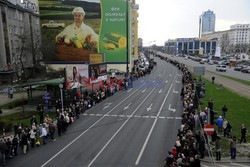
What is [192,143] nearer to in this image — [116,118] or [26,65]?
[116,118]

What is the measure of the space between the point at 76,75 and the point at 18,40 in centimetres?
3219

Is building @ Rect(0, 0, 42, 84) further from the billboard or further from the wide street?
the wide street

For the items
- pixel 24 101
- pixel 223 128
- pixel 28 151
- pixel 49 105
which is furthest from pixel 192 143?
pixel 24 101

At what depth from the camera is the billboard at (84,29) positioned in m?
68.1

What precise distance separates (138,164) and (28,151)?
24.5ft

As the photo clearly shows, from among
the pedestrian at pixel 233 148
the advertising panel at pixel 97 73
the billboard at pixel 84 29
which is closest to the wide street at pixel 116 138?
the pedestrian at pixel 233 148

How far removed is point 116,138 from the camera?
1906 centimetres

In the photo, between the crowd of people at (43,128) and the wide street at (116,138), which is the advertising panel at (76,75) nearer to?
the crowd of people at (43,128)

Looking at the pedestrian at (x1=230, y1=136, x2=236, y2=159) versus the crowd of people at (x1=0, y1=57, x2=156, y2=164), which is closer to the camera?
the pedestrian at (x1=230, y1=136, x2=236, y2=159)

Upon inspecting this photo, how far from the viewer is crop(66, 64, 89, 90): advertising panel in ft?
92.4

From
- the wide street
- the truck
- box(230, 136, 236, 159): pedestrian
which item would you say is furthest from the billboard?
box(230, 136, 236, 159): pedestrian

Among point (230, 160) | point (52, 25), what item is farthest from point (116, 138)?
point (52, 25)

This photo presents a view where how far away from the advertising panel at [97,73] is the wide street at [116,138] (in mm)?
3920

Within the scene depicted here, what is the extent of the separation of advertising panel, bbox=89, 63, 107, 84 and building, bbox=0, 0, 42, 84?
834 inches
